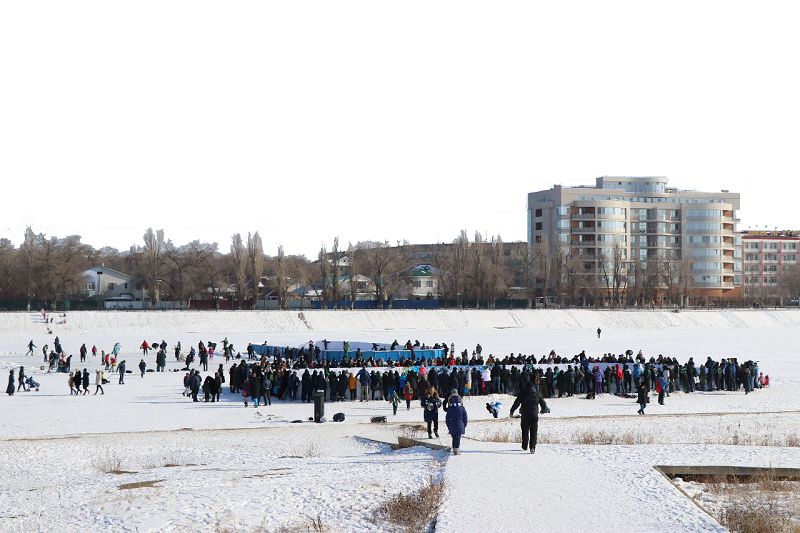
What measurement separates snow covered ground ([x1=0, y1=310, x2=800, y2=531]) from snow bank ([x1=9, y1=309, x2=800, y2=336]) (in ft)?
90.7

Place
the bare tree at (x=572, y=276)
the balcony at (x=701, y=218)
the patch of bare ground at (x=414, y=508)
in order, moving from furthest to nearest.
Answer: the balcony at (x=701, y=218) < the bare tree at (x=572, y=276) < the patch of bare ground at (x=414, y=508)

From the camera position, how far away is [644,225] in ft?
397

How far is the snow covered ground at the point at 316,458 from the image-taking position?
12.5 metres

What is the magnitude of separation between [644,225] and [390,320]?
56.2m

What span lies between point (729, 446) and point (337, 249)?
8733cm

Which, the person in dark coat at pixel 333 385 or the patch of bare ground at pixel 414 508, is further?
the person in dark coat at pixel 333 385

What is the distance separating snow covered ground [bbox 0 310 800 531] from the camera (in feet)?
41.1

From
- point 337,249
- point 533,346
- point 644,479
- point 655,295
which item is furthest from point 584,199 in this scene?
point 644,479

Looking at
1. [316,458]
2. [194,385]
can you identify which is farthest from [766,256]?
[316,458]

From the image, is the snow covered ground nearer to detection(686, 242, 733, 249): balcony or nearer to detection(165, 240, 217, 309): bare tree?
detection(165, 240, 217, 309): bare tree

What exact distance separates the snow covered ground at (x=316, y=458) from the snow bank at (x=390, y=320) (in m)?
27.6

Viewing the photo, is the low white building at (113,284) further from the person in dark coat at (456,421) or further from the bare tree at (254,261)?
the person in dark coat at (456,421)

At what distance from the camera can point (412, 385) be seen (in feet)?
91.2

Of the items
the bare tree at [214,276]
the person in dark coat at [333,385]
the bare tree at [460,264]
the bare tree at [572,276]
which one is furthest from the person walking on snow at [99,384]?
the bare tree at [572,276]
